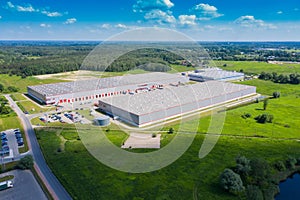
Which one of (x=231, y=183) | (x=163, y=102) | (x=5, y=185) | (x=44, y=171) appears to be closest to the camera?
(x=231, y=183)

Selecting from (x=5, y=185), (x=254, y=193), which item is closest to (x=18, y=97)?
(x=5, y=185)

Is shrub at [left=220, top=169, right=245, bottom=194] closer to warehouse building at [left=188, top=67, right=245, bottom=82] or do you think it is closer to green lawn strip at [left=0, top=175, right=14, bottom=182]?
green lawn strip at [left=0, top=175, right=14, bottom=182]

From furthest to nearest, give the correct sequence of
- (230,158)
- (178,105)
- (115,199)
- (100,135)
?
(178,105) < (100,135) < (230,158) < (115,199)

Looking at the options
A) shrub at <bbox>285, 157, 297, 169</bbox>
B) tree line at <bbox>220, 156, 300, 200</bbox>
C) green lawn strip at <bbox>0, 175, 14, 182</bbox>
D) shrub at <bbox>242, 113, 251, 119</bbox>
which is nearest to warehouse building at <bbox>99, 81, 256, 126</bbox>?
shrub at <bbox>242, 113, 251, 119</bbox>

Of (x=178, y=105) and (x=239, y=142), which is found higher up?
(x=178, y=105)

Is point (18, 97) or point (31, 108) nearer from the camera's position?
point (31, 108)

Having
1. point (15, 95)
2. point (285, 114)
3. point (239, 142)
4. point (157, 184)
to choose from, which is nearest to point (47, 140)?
point (157, 184)

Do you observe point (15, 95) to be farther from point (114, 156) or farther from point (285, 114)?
point (285, 114)

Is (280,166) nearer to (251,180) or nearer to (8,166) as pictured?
(251,180)
